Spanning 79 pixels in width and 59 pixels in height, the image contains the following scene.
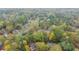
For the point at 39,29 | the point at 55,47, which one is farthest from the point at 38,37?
the point at 55,47

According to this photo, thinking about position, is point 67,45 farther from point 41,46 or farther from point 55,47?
point 41,46

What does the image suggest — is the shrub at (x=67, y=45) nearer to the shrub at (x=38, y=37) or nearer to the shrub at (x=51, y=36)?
the shrub at (x=51, y=36)

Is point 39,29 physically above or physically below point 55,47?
above

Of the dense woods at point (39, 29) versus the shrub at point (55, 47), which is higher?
the dense woods at point (39, 29)

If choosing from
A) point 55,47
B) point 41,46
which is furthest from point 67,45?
point 41,46

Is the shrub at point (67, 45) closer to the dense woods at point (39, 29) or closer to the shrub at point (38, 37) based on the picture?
the dense woods at point (39, 29)

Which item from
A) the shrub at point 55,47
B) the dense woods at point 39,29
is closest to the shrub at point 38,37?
the dense woods at point 39,29

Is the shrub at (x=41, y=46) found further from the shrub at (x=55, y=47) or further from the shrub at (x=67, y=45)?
the shrub at (x=67, y=45)
